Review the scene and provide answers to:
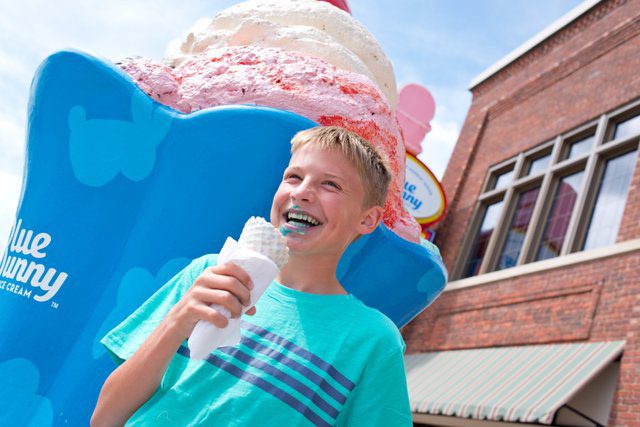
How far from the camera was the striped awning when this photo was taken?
7.12 metres

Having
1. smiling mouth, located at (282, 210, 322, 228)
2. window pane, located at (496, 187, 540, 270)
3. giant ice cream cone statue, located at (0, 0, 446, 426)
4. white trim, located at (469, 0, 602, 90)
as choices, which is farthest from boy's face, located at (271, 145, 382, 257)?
white trim, located at (469, 0, 602, 90)

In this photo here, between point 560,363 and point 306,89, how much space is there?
21.2ft

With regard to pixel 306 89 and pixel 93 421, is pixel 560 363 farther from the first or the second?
pixel 93 421

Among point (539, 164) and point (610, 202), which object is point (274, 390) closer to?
point (610, 202)

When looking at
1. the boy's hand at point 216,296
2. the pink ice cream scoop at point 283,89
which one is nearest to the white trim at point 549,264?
the pink ice cream scoop at point 283,89

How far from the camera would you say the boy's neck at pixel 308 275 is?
64.8 inches

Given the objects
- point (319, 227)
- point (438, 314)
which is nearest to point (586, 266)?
point (438, 314)

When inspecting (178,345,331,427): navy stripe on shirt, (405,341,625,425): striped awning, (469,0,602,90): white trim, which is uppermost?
(469,0,602,90): white trim

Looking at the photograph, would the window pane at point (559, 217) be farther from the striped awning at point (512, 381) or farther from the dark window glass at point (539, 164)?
the striped awning at point (512, 381)

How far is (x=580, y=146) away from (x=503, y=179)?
6.84ft

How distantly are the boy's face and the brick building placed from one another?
5884 mm

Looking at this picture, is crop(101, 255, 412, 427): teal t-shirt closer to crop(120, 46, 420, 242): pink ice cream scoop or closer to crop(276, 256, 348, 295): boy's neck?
crop(276, 256, 348, 295): boy's neck

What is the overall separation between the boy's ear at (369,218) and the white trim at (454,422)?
6.49 meters

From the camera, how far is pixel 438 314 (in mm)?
11492
